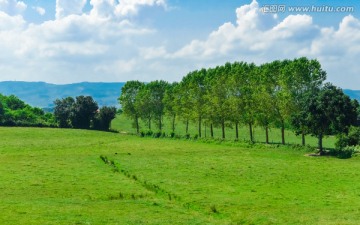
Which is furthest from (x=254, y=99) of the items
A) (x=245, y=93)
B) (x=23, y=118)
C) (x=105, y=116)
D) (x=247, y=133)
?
(x=23, y=118)

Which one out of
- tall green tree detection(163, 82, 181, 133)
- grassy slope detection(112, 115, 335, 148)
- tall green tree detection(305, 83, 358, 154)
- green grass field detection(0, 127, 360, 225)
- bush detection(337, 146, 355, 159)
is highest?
tall green tree detection(163, 82, 181, 133)

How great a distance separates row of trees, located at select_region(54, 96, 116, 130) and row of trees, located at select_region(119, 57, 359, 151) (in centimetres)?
973

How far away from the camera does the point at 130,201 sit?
39.1 metres

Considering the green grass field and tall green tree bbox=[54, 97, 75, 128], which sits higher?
tall green tree bbox=[54, 97, 75, 128]

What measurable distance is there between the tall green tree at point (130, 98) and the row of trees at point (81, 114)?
6436 mm

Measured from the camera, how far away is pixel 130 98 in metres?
140

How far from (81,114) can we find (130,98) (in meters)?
18.1

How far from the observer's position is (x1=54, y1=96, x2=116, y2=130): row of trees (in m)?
141

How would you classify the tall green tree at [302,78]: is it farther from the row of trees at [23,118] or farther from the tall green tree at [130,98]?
the row of trees at [23,118]

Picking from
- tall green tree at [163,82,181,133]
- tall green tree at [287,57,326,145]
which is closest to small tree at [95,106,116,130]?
tall green tree at [163,82,181,133]

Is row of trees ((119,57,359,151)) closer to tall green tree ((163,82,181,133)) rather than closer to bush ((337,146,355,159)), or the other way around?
tall green tree ((163,82,181,133))

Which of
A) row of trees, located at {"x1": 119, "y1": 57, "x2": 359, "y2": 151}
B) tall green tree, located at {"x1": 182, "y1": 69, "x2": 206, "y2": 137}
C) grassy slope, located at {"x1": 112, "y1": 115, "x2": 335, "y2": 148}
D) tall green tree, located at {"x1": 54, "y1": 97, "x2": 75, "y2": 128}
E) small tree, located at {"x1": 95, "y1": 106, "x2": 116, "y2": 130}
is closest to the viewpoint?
row of trees, located at {"x1": 119, "y1": 57, "x2": 359, "y2": 151}

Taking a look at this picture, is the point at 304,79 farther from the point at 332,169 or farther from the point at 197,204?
the point at 197,204

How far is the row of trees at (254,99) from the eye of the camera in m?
81.4
